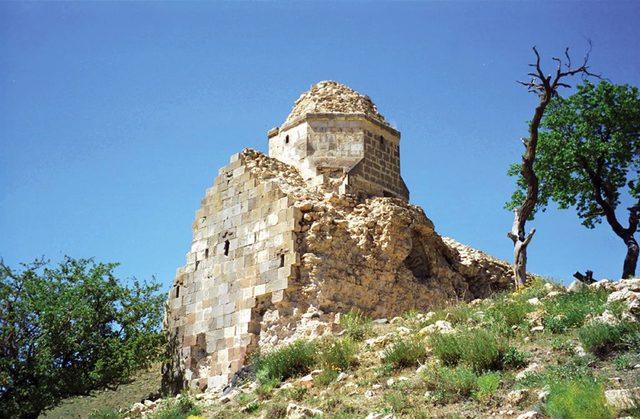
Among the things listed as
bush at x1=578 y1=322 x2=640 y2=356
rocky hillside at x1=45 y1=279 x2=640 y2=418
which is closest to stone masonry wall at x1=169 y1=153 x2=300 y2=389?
rocky hillside at x1=45 y1=279 x2=640 y2=418

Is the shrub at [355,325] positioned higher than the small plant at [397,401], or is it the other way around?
the shrub at [355,325]

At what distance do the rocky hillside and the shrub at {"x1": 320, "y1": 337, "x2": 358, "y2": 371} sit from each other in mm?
18

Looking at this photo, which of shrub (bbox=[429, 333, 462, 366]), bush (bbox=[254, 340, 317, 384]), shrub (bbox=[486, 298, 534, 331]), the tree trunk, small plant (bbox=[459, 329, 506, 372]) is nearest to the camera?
small plant (bbox=[459, 329, 506, 372])

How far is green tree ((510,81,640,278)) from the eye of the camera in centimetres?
2081

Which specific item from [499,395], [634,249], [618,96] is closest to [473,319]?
[499,395]

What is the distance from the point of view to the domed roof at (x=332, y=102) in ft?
58.3

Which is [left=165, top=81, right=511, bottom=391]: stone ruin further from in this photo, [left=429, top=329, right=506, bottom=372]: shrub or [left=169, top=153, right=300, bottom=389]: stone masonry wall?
[left=429, top=329, right=506, bottom=372]: shrub

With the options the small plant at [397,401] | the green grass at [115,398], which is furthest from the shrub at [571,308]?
the green grass at [115,398]

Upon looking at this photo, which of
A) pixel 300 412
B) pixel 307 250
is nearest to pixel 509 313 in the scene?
pixel 300 412

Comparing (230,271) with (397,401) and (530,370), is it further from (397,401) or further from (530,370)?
(530,370)

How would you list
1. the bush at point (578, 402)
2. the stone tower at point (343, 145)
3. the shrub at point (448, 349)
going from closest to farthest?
the bush at point (578, 402) → the shrub at point (448, 349) → the stone tower at point (343, 145)

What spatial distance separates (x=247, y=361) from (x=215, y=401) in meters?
2.22

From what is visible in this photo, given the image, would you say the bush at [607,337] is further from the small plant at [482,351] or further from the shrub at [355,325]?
the shrub at [355,325]

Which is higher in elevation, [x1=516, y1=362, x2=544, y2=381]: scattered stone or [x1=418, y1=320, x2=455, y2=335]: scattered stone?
[x1=418, y1=320, x2=455, y2=335]: scattered stone
